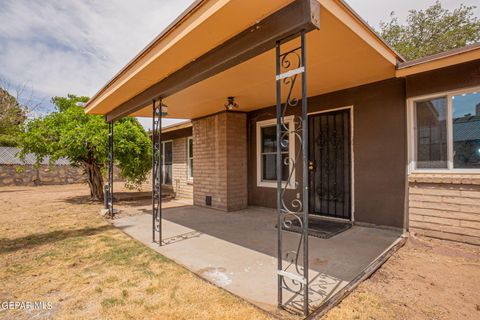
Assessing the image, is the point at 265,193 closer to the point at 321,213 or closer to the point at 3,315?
the point at 321,213

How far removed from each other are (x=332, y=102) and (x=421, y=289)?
3.49 metres

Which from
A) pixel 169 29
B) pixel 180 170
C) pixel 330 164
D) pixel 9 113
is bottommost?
pixel 180 170

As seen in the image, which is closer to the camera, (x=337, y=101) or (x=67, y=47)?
(x=337, y=101)

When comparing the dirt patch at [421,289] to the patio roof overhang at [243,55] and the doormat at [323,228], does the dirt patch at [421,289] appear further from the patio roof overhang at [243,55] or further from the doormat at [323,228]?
the patio roof overhang at [243,55]

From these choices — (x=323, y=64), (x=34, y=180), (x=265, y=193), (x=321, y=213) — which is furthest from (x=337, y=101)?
(x=34, y=180)

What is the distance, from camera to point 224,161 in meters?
6.43

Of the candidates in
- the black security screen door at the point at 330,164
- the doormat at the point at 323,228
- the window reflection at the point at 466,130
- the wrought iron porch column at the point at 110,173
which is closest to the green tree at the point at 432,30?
the black security screen door at the point at 330,164

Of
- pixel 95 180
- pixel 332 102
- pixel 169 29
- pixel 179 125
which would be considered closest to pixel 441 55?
pixel 332 102

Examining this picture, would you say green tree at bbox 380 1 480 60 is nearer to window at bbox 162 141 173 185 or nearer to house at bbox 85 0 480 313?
house at bbox 85 0 480 313

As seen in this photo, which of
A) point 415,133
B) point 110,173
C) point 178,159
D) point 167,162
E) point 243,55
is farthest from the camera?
point 167,162

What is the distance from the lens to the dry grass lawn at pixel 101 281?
2.21m

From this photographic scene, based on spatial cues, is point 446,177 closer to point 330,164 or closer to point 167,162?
point 330,164

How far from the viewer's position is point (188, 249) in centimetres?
371

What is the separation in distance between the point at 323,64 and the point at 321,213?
10.2 feet
